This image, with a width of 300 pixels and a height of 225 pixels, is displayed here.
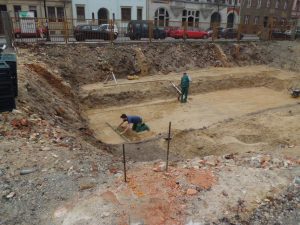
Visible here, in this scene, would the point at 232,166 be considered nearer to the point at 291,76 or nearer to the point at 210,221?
the point at 210,221

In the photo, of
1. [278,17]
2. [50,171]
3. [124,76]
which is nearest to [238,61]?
[124,76]

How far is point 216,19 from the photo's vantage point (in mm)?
40719

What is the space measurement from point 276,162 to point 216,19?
3768 cm

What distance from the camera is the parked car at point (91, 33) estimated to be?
718 inches

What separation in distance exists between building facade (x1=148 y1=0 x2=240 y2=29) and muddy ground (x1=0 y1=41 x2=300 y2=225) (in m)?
15.6

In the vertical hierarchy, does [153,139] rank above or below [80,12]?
below

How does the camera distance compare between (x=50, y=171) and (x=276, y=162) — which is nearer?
(x=50, y=171)

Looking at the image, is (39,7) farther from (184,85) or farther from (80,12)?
(184,85)

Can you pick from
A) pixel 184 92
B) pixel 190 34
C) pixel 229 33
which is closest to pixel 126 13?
pixel 190 34

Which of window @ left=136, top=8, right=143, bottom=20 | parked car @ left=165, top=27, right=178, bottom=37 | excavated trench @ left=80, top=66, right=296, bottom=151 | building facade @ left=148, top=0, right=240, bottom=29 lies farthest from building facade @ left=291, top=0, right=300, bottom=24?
parked car @ left=165, top=27, right=178, bottom=37

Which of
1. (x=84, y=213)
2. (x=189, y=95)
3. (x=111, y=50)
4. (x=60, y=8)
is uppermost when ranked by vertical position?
(x=60, y=8)

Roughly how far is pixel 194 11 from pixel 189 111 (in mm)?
28377

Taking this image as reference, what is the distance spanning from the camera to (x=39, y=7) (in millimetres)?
28531

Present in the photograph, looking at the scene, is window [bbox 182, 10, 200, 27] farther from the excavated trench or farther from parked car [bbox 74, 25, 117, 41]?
parked car [bbox 74, 25, 117, 41]
